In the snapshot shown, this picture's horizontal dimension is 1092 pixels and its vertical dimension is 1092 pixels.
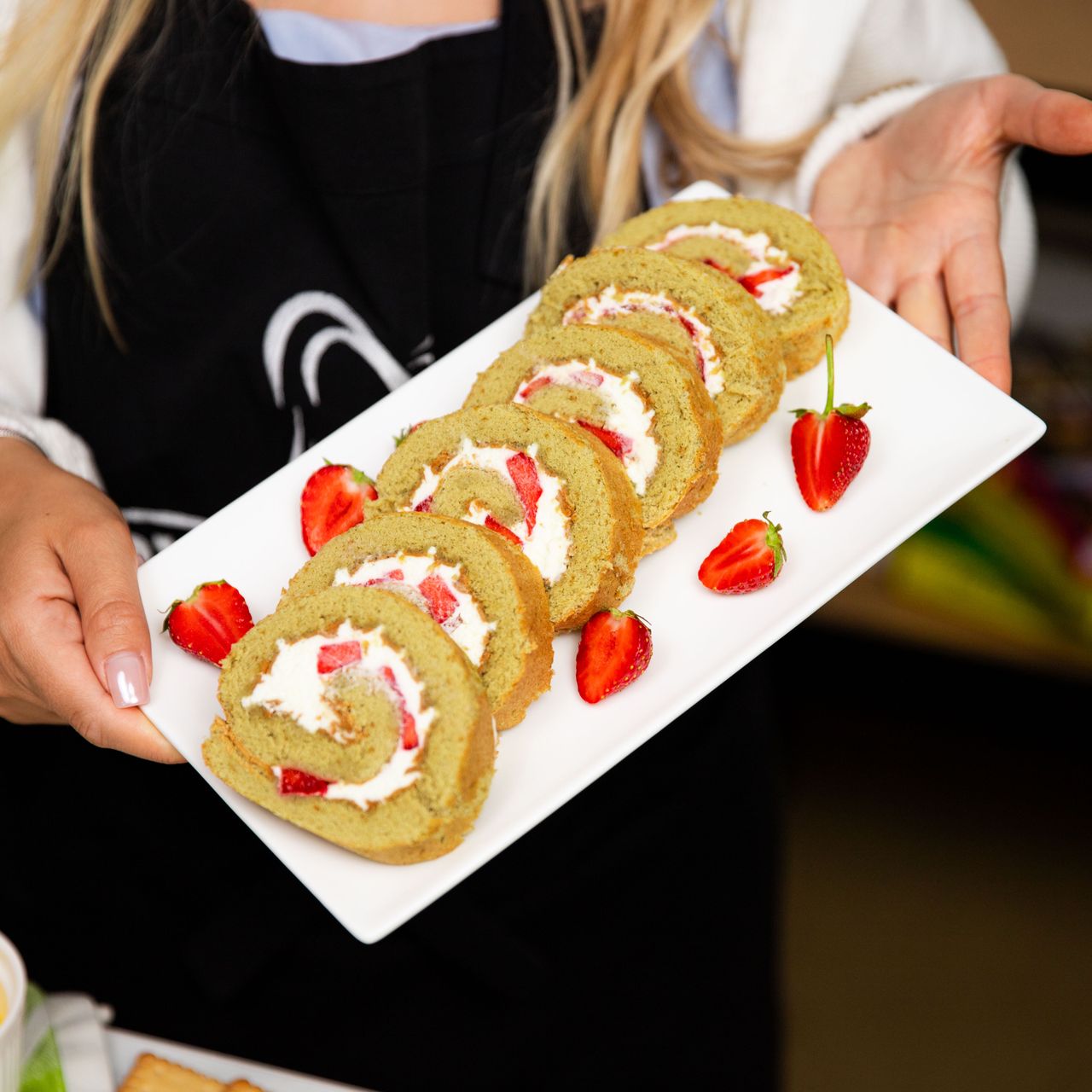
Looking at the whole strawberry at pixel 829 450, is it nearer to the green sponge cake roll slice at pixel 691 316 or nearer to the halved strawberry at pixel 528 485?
the green sponge cake roll slice at pixel 691 316

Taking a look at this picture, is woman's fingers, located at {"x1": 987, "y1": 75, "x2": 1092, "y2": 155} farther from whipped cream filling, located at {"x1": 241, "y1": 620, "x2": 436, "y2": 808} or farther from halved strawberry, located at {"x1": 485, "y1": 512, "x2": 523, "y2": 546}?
whipped cream filling, located at {"x1": 241, "y1": 620, "x2": 436, "y2": 808}

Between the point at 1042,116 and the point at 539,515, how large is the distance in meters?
1.12

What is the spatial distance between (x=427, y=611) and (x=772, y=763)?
3.67ft

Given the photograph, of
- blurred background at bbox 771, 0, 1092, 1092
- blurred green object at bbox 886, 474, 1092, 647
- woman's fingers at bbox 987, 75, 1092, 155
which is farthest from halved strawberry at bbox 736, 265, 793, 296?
blurred green object at bbox 886, 474, 1092, 647

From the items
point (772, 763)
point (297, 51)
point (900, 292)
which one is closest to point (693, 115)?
point (900, 292)

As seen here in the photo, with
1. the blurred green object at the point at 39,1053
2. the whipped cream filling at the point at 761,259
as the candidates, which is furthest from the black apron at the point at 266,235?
the blurred green object at the point at 39,1053

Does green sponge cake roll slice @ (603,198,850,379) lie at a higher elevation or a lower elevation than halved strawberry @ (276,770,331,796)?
higher

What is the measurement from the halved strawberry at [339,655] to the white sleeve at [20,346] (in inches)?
31.4

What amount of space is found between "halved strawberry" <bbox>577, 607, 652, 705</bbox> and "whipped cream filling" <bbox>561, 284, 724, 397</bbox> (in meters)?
0.49

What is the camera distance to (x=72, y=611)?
74.9 inches

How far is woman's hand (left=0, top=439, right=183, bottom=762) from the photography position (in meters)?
1.82

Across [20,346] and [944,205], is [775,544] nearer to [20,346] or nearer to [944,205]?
[944,205]

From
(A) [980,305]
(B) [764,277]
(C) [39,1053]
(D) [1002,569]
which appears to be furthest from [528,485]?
(D) [1002,569]

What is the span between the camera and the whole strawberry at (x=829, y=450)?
201cm
